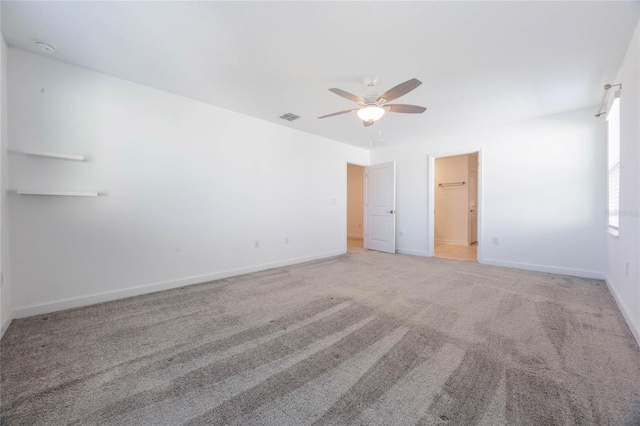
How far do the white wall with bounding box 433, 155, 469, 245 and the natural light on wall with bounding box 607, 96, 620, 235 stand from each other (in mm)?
3499

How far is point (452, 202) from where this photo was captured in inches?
280

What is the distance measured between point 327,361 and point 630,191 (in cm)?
296

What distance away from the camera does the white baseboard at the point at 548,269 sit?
3.62 metres

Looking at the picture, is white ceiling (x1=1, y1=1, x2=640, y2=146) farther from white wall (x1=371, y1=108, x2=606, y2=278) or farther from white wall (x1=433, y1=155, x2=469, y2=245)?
white wall (x1=433, y1=155, x2=469, y2=245)

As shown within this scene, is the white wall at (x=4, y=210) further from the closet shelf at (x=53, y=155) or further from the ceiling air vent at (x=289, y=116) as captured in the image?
the ceiling air vent at (x=289, y=116)

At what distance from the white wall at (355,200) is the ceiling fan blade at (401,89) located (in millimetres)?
5704

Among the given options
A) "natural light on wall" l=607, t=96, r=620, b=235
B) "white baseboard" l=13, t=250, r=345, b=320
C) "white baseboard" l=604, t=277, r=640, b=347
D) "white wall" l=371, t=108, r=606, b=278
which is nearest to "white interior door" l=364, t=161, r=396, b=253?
"white wall" l=371, t=108, r=606, b=278

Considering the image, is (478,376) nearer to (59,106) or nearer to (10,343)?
(10,343)

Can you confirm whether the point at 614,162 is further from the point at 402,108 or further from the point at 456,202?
the point at 456,202

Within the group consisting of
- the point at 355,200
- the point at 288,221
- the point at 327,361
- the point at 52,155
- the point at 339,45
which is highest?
the point at 339,45

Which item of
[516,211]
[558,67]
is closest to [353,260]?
[516,211]

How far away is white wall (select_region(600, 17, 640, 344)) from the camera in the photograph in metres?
2.04

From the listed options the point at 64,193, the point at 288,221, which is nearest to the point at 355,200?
the point at 288,221

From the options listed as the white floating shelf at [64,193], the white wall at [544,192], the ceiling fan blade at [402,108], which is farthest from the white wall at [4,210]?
the white wall at [544,192]
